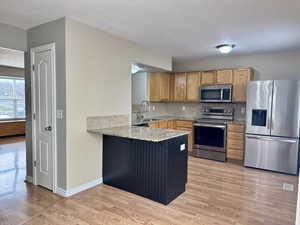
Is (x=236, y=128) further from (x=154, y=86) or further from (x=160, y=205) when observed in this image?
(x=160, y=205)

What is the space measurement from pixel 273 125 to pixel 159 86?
110 inches

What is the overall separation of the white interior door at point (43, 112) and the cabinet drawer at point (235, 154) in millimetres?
3670

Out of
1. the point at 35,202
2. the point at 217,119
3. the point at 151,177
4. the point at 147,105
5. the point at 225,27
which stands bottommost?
the point at 35,202

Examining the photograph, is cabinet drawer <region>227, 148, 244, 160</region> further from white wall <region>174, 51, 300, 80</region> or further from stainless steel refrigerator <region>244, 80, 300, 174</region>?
white wall <region>174, 51, 300, 80</region>

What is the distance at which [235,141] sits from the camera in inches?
176

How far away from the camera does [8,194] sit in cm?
284

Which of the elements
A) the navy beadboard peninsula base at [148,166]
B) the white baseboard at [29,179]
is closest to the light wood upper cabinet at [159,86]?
the navy beadboard peninsula base at [148,166]

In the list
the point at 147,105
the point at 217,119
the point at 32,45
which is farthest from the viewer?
the point at 147,105

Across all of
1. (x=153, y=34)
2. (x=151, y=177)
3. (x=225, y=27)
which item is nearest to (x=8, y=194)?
(x=151, y=177)

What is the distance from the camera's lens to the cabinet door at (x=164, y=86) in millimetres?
5361

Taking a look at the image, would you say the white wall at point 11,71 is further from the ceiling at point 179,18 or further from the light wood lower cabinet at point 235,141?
the light wood lower cabinet at point 235,141

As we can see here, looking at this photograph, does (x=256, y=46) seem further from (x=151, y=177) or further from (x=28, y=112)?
(x=28, y=112)

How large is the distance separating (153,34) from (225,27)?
1133mm

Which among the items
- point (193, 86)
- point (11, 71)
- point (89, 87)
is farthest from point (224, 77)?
point (11, 71)
